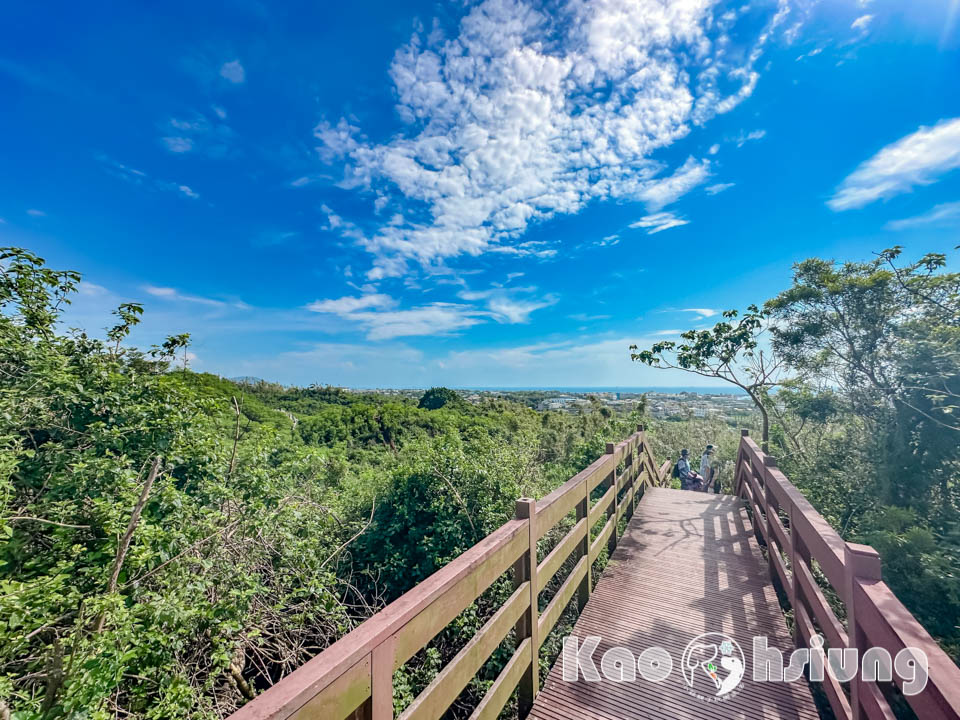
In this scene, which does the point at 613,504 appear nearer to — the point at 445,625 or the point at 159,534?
the point at 445,625

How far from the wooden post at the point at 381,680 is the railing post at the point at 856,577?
5.71 feet

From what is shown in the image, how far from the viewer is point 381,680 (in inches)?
40.8

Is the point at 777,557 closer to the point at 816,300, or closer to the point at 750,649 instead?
the point at 750,649

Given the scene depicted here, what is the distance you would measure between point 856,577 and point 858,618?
0.14m

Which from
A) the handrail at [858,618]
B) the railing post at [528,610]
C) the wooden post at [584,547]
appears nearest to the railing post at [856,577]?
the handrail at [858,618]

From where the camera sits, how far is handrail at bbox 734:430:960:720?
1.01 m

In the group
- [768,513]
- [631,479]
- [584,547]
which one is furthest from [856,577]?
[631,479]

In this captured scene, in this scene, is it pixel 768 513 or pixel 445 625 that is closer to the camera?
pixel 445 625

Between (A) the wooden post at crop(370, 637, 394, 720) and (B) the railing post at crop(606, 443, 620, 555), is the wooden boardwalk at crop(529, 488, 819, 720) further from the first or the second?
(A) the wooden post at crop(370, 637, 394, 720)

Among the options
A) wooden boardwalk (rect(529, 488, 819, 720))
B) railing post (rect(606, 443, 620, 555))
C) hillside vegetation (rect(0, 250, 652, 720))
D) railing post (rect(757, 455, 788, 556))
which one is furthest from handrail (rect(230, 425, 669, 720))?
railing post (rect(757, 455, 788, 556))

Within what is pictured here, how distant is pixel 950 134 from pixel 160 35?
464 inches

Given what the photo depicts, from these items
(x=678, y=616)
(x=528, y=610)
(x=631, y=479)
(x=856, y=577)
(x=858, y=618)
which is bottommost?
(x=678, y=616)

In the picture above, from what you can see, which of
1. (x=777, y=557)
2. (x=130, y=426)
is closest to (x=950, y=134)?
(x=777, y=557)

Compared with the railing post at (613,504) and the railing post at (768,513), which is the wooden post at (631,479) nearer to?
the railing post at (613,504)
